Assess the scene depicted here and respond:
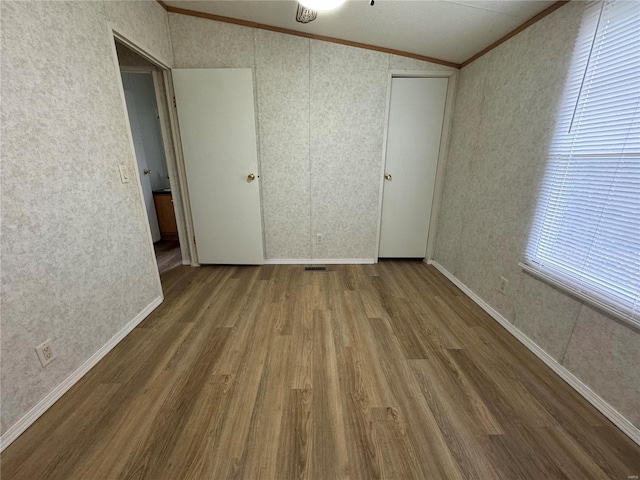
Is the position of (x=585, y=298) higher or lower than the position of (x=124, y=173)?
lower

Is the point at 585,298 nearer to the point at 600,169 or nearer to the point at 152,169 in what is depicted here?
the point at 600,169

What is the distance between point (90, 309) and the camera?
1.49 meters

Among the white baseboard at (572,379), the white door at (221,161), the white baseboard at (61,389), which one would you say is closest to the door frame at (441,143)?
the white baseboard at (572,379)

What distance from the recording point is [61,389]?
4.29 ft

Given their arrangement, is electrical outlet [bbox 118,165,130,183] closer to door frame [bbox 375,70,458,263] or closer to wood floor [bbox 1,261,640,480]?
wood floor [bbox 1,261,640,480]

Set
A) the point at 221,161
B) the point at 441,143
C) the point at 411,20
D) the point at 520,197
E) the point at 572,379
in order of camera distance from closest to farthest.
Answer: the point at 572,379
the point at 520,197
the point at 411,20
the point at 221,161
the point at 441,143

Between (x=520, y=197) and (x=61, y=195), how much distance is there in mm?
2841

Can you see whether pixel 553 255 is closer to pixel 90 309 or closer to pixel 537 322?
pixel 537 322

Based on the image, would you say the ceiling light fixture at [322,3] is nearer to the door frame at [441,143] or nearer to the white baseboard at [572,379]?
the door frame at [441,143]

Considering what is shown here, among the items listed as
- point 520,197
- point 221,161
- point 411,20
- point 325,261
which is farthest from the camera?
point 325,261

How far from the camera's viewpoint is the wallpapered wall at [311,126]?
94.2 inches

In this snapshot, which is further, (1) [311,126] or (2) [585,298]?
(1) [311,126]

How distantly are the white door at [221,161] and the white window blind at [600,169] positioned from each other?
242cm

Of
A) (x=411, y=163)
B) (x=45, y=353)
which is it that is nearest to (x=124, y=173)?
(x=45, y=353)
